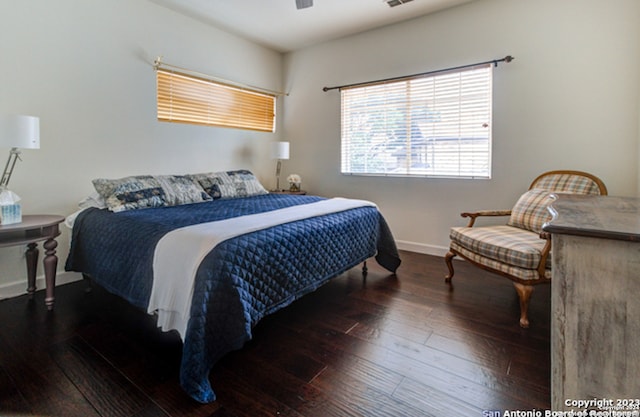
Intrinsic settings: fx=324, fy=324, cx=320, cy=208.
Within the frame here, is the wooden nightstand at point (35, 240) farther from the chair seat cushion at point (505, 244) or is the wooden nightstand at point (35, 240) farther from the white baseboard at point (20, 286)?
the chair seat cushion at point (505, 244)

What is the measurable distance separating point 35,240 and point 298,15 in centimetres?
316

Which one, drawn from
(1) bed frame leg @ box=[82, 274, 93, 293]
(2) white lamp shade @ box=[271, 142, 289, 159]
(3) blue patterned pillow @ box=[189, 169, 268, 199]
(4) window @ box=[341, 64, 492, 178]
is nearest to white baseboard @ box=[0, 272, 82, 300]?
(1) bed frame leg @ box=[82, 274, 93, 293]

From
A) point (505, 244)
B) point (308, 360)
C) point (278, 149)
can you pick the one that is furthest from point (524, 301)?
point (278, 149)

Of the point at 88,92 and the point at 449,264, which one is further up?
the point at 88,92

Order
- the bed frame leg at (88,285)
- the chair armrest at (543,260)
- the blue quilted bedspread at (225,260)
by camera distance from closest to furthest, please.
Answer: the blue quilted bedspread at (225,260)
the chair armrest at (543,260)
the bed frame leg at (88,285)

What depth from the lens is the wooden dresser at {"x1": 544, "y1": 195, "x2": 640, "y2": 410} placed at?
3.13 ft

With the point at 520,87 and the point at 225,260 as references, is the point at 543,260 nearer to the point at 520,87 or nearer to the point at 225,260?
the point at 520,87

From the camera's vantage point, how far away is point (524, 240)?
2.34 metres

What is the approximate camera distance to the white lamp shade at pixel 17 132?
2.12 m

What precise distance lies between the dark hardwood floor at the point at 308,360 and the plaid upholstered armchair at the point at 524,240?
0.29 meters

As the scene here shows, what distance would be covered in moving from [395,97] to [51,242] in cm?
352

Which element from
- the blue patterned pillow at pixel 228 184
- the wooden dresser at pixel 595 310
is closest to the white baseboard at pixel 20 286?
the blue patterned pillow at pixel 228 184

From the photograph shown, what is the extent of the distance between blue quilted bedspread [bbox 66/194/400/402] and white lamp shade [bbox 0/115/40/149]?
2.04ft

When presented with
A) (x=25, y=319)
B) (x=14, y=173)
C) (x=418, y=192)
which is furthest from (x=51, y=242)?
(x=418, y=192)
